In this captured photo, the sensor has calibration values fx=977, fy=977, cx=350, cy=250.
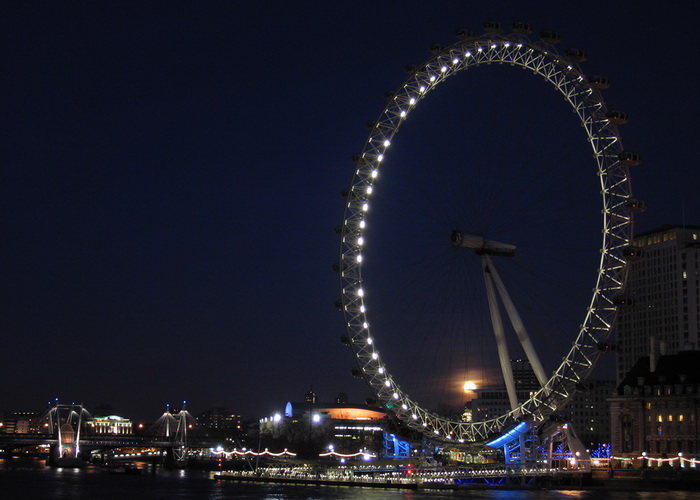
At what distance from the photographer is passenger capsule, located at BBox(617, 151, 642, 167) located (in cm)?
5641

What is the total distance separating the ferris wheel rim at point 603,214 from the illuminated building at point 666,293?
7078 cm

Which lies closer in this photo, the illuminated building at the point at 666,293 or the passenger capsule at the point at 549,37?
the passenger capsule at the point at 549,37

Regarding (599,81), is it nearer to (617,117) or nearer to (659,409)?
(617,117)

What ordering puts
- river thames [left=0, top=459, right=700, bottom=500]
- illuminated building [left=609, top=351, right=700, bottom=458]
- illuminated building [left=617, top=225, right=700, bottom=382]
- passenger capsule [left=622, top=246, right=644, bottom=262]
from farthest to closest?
illuminated building [left=617, top=225, right=700, bottom=382] < illuminated building [left=609, top=351, right=700, bottom=458] < river thames [left=0, top=459, right=700, bottom=500] < passenger capsule [left=622, top=246, right=644, bottom=262]

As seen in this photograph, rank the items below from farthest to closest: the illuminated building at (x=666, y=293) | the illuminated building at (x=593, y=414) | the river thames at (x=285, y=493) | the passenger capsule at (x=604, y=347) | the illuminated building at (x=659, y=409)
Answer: the illuminated building at (x=593, y=414) → the illuminated building at (x=666, y=293) → the illuminated building at (x=659, y=409) → the river thames at (x=285, y=493) → the passenger capsule at (x=604, y=347)

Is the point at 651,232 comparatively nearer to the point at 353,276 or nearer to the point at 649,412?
the point at 649,412

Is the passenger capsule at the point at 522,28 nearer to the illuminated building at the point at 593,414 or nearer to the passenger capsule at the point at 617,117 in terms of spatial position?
the passenger capsule at the point at 617,117

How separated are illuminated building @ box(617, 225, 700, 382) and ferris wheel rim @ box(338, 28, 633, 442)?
7078 cm

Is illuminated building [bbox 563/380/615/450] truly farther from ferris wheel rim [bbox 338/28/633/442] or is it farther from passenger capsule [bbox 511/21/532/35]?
passenger capsule [bbox 511/21/532/35]

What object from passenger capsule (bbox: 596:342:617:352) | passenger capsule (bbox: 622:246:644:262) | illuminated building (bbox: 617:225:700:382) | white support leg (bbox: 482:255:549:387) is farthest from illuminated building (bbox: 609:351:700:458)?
illuminated building (bbox: 617:225:700:382)

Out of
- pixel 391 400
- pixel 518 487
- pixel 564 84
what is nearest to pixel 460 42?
pixel 564 84

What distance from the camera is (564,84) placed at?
58125 millimetres

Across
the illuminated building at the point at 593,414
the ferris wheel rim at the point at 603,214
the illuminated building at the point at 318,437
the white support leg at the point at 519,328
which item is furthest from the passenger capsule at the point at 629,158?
the illuminated building at the point at 593,414

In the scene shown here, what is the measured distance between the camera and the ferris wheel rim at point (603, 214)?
57.6m
